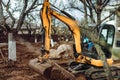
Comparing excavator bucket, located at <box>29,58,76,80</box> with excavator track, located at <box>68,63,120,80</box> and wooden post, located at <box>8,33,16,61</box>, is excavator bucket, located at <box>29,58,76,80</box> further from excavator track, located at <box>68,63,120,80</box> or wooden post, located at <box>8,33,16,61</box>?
wooden post, located at <box>8,33,16,61</box>

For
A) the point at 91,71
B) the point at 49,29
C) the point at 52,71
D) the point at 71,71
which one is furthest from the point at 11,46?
the point at 91,71

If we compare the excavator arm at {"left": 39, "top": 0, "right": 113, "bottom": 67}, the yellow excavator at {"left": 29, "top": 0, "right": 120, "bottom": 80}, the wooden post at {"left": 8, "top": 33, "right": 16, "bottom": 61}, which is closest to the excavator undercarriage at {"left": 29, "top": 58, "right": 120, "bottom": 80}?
the yellow excavator at {"left": 29, "top": 0, "right": 120, "bottom": 80}

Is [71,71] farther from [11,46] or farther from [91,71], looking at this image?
[11,46]

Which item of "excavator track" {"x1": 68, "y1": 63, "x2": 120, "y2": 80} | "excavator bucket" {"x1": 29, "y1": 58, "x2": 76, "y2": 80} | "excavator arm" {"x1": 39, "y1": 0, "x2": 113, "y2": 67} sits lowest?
"excavator bucket" {"x1": 29, "y1": 58, "x2": 76, "y2": 80}

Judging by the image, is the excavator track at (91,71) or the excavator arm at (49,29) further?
the excavator arm at (49,29)

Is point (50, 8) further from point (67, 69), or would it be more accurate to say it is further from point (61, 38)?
point (61, 38)

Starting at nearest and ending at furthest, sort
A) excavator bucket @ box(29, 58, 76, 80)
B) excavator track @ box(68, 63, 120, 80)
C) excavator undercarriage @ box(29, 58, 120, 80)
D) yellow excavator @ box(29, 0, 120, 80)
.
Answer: excavator track @ box(68, 63, 120, 80)
excavator undercarriage @ box(29, 58, 120, 80)
excavator bucket @ box(29, 58, 76, 80)
yellow excavator @ box(29, 0, 120, 80)

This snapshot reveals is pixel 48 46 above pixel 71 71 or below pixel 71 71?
above

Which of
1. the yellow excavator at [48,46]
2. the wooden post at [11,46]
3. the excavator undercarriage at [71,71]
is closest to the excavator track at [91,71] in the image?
the excavator undercarriage at [71,71]

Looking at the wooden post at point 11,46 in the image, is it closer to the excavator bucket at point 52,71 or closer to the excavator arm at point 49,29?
the excavator bucket at point 52,71

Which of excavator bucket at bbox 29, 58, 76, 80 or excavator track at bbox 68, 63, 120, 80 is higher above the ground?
excavator track at bbox 68, 63, 120, 80

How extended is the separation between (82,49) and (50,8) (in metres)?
1.94

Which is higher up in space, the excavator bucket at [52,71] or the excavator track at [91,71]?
the excavator track at [91,71]

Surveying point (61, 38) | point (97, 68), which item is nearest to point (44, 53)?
point (97, 68)
